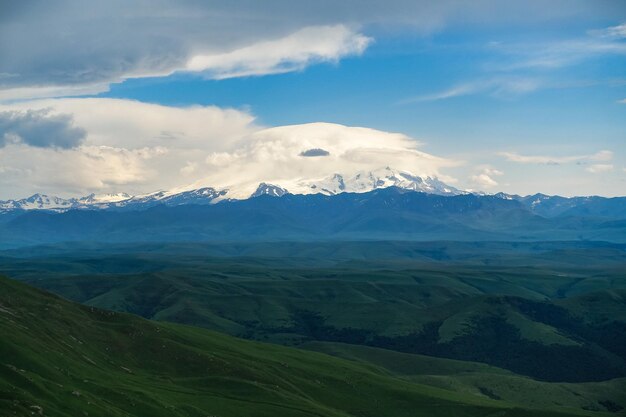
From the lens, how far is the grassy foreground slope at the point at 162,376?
102562 mm

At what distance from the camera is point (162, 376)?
13888 centimetres

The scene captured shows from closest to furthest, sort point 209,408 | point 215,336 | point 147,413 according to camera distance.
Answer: point 147,413 → point 209,408 → point 215,336

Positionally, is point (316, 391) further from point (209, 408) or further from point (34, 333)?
point (34, 333)

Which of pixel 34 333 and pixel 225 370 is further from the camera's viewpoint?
pixel 225 370

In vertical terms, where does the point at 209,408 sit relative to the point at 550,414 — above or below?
above

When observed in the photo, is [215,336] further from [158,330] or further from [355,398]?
[355,398]

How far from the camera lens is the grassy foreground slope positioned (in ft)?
336

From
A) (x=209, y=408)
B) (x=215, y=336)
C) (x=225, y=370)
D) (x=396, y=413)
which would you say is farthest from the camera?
(x=215, y=336)

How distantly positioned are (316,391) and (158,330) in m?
37.4

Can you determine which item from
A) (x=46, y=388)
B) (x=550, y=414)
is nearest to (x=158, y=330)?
(x=46, y=388)

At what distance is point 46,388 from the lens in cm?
9800

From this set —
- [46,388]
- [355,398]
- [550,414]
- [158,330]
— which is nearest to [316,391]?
[355,398]

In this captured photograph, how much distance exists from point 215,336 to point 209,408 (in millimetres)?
75095

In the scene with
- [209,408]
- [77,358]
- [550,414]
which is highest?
[77,358]
